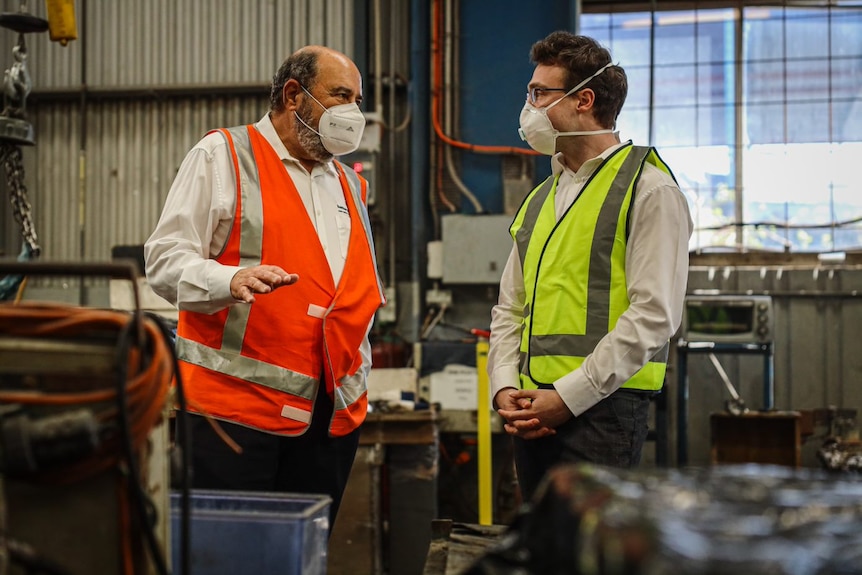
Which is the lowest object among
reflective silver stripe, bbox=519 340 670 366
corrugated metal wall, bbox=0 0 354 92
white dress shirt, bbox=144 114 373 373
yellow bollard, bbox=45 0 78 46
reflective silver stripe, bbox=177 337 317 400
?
reflective silver stripe, bbox=177 337 317 400

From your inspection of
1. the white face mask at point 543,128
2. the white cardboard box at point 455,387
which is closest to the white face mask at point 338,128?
the white face mask at point 543,128

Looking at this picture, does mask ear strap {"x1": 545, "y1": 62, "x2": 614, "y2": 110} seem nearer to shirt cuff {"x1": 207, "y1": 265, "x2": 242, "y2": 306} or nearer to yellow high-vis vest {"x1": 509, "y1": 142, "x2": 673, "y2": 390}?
yellow high-vis vest {"x1": 509, "y1": 142, "x2": 673, "y2": 390}

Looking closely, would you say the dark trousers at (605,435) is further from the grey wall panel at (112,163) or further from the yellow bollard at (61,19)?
the grey wall panel at (112,163)

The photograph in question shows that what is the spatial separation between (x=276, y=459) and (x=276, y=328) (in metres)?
0.28

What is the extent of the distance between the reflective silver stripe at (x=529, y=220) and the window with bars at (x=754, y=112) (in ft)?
11.2

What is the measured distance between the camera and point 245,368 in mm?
1737

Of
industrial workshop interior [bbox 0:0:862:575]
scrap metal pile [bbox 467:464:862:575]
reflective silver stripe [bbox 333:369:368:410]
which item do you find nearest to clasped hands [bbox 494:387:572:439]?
industrial workshop interior [bbox 0:0:862:575]

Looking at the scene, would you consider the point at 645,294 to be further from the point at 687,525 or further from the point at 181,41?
the point at 181,41

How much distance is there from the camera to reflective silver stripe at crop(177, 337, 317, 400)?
1732 mm

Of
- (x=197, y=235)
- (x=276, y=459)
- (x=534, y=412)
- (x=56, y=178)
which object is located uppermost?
(x=56, y=178)

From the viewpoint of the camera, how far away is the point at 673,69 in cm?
536

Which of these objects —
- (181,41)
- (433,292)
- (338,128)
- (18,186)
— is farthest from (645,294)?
(181,41)

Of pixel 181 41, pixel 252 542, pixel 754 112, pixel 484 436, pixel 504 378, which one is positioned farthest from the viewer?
pixel 754 112

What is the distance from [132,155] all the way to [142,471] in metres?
4.66
